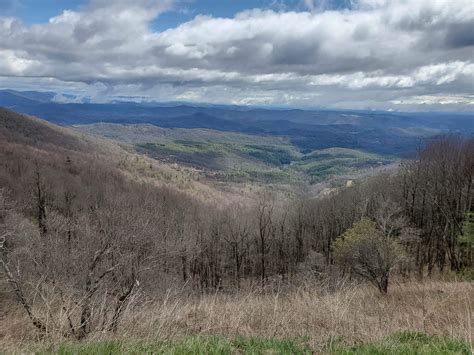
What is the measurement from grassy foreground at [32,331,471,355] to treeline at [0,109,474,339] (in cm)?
115

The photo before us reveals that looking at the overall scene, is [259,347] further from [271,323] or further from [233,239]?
[233,239]

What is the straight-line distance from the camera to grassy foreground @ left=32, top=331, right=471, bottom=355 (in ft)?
15.3

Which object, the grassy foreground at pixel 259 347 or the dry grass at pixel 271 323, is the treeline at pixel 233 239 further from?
the grassy foreground at pixel 259 347

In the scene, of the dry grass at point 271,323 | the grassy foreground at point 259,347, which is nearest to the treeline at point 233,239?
the dry grass at point 271,323

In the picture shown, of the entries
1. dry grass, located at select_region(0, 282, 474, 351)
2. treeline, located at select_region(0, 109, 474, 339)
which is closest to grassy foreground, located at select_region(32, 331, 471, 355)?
dry grass, located at select_region(0, 282, 474, 351)

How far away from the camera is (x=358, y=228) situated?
3447 cm

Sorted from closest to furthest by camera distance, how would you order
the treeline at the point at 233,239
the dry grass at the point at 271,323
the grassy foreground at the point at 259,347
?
the grassy foreground at the point at 259,347
the dry grass at the point at 271,323
the treeline at the point at 233,239

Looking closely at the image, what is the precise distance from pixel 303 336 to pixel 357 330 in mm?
913

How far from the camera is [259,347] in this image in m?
5.31

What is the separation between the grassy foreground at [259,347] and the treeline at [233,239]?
1150mm

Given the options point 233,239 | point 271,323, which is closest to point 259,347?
point 271,323

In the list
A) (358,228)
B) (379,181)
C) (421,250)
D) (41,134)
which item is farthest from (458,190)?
(41,134)

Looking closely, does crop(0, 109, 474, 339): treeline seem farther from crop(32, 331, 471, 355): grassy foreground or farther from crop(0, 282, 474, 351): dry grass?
crop(32, 331, 471, 355): grassy foreground

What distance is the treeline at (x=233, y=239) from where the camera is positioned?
18.7m
